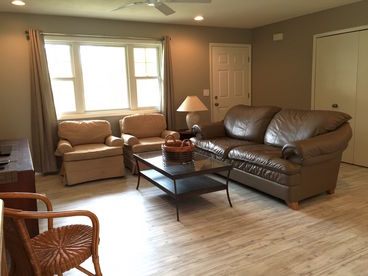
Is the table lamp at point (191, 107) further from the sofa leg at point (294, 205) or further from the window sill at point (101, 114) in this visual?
the sofa leg at point (294, 205)

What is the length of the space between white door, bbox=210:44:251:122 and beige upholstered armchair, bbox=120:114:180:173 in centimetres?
137

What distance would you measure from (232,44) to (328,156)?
3.53 m

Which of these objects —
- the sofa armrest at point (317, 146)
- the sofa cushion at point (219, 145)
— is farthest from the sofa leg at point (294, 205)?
the sofa cushion at point (219, 145)

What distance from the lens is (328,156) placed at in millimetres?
3193

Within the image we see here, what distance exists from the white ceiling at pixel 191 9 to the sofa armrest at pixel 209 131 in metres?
1.71

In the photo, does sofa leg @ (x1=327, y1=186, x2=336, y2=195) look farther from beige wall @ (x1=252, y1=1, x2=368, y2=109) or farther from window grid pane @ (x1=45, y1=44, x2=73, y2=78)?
window grid pane @ (x1=45, y1=44, x2=73, y2=78)

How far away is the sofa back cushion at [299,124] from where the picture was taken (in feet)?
11.2

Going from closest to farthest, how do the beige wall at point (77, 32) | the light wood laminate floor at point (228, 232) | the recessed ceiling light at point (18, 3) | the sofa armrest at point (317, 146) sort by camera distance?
the light wood laminate floor at point (228, 232), the sofa armrest at point (317, 146), the recessed ceiling light at point (18, 3), the beige wall at point (77, 32)

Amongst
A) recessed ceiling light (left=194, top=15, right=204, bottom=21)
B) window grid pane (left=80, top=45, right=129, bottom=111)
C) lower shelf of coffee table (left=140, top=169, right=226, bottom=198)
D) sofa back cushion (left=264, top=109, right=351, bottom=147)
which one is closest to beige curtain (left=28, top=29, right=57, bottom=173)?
window grid pane (left=80, top=45, right=129, bottom=111)

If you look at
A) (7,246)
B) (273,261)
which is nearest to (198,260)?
(273,261)

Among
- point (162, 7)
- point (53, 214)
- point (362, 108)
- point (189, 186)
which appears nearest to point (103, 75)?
point (162, 7)

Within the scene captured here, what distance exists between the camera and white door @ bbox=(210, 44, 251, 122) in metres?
5.96

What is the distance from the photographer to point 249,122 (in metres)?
4.40

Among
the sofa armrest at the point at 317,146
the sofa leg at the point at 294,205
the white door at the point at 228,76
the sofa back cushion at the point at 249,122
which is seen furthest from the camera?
the white door at the point at 228,76
